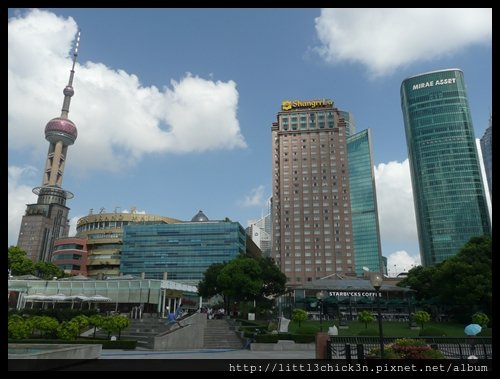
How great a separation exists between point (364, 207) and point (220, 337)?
6166 inches

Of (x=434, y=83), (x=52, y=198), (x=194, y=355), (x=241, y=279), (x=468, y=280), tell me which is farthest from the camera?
(x=52, y=198)

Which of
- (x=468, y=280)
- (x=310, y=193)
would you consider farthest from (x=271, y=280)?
(x=310, y=193)

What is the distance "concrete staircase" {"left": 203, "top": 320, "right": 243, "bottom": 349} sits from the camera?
32059 millimetres

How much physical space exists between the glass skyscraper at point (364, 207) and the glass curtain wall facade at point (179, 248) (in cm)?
8180

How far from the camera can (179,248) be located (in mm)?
114500

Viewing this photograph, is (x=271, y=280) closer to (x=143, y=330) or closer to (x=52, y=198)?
(x=143, y=330)

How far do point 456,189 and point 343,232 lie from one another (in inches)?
2360

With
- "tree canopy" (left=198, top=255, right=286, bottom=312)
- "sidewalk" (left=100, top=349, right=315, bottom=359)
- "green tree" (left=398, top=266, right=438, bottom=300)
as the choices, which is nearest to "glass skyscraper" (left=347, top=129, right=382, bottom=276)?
"green tree" (left=398, top=266, right=438, bottom=300)

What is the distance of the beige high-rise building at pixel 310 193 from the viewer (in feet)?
382

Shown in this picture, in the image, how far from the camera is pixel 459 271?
148ft

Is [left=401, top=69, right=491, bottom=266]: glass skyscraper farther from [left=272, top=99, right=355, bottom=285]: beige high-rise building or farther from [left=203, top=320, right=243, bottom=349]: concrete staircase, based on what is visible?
[left=203, top=320, right=243, bottom=349]: concrete staircase

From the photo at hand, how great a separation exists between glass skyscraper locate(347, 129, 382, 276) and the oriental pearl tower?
5478 inches

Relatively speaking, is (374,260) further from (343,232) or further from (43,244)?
(43,244)

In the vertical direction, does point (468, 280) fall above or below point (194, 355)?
above
